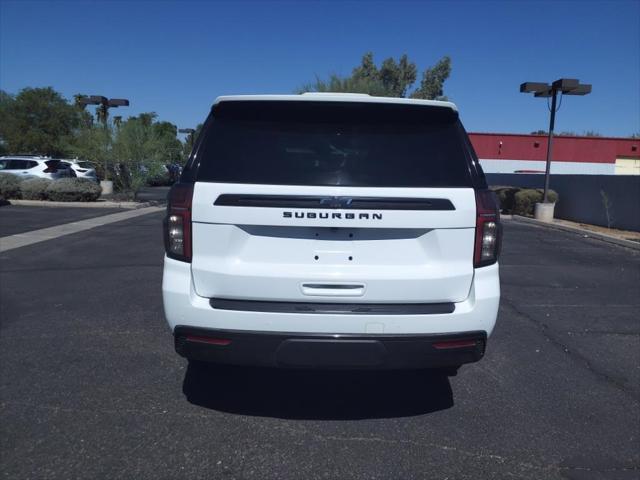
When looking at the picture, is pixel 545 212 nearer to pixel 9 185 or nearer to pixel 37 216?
pixel 37 216

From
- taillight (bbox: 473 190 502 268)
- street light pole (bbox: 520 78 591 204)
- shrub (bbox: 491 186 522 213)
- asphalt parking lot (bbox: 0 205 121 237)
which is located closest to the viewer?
taillight (bbox: 473 190 502 268)

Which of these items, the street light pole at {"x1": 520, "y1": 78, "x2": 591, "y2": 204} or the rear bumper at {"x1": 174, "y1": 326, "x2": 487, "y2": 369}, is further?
the street light pole at {"x1": 520, "y1": 78, "x2": 591, "y2": 204}

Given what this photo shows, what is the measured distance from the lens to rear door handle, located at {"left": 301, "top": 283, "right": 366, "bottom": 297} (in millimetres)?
3113

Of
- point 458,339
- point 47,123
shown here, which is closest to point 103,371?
point 458,339

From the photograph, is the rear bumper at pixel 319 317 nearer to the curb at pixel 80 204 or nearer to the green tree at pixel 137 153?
the curb at pixel 80 204

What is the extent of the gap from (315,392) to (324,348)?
122 cm

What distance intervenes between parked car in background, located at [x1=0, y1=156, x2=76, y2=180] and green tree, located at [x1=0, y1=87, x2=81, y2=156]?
25991 mm

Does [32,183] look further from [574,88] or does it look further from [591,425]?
[591,425]

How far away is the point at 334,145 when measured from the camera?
3.33 metres

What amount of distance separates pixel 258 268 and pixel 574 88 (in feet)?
61.6

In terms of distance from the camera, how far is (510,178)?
2869 cm

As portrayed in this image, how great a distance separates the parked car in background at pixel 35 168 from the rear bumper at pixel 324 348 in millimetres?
23865

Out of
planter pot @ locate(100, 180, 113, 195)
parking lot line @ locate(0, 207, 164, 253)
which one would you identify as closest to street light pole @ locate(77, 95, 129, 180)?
planter pot @ locate(100, 180, 113, 195)

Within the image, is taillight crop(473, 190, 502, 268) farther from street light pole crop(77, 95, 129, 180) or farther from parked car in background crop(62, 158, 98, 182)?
parked car in background crop(62, 158, 98, 182)
